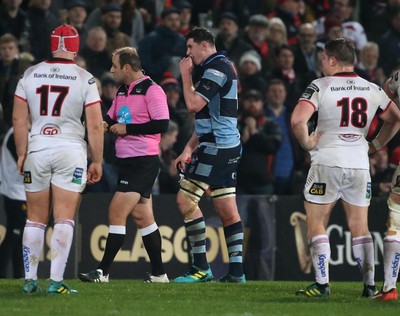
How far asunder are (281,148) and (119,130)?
668 cm

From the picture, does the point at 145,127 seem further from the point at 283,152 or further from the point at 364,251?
the point at 283,152

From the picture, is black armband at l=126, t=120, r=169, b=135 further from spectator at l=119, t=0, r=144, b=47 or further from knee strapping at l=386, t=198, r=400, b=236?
spectator at l=119, t=0, r=144, b=47

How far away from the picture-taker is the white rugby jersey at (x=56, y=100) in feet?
38.3

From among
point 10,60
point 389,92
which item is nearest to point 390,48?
point 10,60

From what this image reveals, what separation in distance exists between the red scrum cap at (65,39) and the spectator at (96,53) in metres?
8.25

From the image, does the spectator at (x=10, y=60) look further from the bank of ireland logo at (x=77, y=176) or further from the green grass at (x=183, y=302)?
the bank of ireland logo at (x=77, y=176)

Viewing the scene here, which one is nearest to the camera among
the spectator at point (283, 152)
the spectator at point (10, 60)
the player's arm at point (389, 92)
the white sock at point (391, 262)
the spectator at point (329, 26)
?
the white sock at point (391, 262)

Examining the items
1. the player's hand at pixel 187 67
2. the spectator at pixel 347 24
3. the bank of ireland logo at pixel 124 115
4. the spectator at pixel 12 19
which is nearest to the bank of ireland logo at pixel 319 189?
the player's hand at pixel 187 67

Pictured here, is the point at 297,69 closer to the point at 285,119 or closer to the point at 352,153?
the point at 285,119

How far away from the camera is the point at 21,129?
11664 mm

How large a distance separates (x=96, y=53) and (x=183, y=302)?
9.21m

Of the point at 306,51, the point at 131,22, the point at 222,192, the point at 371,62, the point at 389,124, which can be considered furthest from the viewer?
the point at 306,51

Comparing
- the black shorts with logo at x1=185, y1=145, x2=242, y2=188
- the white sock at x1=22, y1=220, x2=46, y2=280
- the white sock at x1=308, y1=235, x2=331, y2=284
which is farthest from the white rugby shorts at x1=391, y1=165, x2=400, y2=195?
the white sock at x1=22, y1=220, x2=46, y2=280

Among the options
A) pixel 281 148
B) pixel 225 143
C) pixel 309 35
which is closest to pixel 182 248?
pixel 281 148
